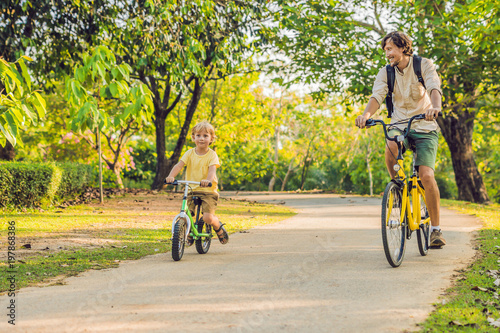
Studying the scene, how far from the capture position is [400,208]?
4.78m

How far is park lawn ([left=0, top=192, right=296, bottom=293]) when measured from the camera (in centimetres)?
475

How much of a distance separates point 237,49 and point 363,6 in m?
4.36

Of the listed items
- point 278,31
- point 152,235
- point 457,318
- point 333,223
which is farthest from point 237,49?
point 457,318

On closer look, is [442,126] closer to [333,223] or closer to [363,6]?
[363,6]

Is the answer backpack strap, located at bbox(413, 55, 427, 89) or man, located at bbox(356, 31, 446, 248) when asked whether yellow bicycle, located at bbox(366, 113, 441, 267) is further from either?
backpack strap, located at bbox(413, 55, 427, 89)

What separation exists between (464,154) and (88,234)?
13.2 m

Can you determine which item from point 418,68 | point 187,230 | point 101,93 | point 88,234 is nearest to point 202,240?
point 187,230

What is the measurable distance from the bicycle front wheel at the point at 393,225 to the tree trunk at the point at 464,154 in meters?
12.4

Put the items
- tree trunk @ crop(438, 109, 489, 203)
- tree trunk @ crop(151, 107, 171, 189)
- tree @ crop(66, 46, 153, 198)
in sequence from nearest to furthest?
1. tree @ crop(66, 46, 153, 198)
2. tree trunk @ crop(151, 107, 171, 189)
3. tree trunk @ crop(438, 109, 489, 203)

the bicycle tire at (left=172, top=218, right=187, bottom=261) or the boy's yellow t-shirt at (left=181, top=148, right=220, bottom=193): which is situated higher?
the boy's yellow t-shirt at (left=181, top=148, right=220, bottom=193)

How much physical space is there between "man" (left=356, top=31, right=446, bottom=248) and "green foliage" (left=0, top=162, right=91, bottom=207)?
278 inches

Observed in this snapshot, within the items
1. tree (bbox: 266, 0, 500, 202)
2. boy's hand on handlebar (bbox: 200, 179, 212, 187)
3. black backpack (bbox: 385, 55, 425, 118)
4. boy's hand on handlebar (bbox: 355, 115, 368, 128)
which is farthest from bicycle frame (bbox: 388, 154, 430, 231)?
tree (bbox: 266, 0, 500, 202)

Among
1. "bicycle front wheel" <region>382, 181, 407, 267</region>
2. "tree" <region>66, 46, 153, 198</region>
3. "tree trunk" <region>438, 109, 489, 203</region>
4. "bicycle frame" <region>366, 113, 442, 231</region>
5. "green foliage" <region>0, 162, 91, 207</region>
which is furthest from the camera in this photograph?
"tree trunk" <region>438, 109, 489, 203</region>

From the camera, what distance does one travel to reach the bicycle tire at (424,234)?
5.19 meters
